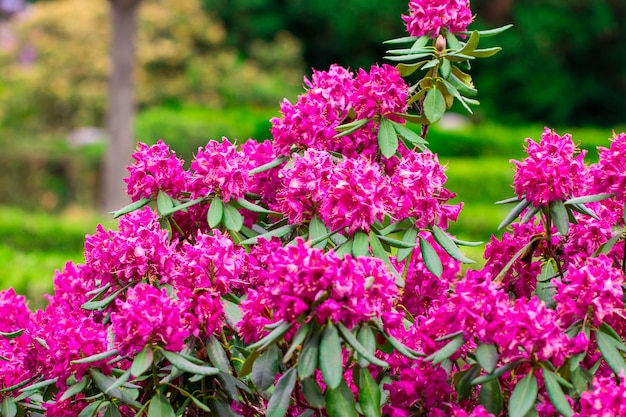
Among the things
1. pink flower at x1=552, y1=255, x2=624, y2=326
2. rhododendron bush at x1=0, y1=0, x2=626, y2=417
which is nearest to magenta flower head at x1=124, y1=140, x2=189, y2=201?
rhododendron bush at x1=0, y1=0, x2=626, y2=417

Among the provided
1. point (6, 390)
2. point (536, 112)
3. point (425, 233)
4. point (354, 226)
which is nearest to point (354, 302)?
point (354, 226)

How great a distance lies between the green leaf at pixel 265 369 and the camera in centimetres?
164

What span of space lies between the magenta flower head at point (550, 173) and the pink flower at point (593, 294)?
0.24 m

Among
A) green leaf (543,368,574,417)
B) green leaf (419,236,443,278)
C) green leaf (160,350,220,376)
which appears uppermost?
green leaf (419,236,443,278)

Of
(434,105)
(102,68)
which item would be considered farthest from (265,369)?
(102,68)

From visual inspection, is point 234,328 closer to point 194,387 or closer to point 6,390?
point 194,387

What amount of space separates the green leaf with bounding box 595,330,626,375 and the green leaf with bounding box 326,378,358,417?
47cm

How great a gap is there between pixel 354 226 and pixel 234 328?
32 cm

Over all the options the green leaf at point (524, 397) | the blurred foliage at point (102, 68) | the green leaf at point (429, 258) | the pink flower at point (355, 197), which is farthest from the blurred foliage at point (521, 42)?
the green leaf at point (524, 397)

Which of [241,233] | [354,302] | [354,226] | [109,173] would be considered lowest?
[354,302]

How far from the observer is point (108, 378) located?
185cm

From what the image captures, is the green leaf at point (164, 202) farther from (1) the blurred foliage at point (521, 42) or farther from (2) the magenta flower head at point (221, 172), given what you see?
(1) the blurred foliage at point (521, 42)

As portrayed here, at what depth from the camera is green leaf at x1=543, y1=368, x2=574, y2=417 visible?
1.54 meters

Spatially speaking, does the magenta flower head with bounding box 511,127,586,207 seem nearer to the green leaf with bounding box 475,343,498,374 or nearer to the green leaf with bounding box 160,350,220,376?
the green leaf with bounding box 475,343,498,374
